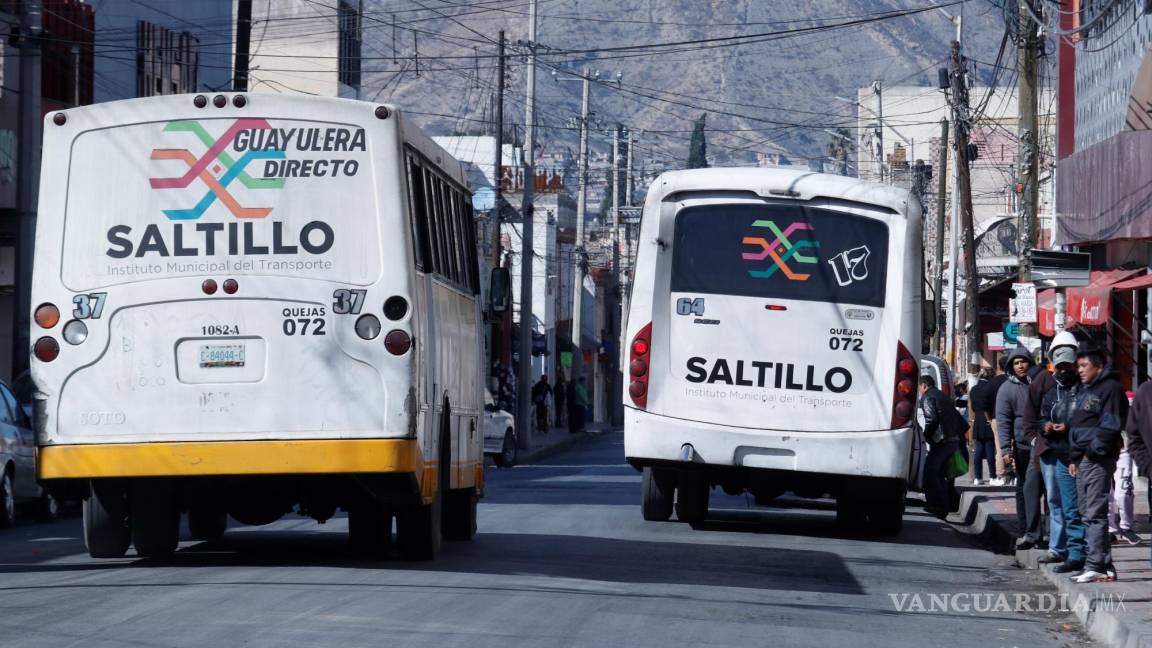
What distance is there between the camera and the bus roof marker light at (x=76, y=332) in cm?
1187

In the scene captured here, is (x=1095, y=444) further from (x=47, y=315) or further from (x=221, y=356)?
(x=47, y=315)

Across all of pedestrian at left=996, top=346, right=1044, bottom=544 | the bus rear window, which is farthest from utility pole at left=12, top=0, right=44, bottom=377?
pedestrian at left=996, top=346, right=1044, bottom=544

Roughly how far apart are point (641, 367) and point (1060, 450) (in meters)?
4.41

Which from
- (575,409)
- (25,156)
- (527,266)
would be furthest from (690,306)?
(575,409)

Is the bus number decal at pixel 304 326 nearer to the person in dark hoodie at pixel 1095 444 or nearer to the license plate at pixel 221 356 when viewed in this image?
the license plate at pixel 221 356

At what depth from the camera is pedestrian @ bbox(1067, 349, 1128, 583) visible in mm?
13180

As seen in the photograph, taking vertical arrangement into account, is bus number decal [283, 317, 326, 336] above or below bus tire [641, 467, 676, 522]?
above

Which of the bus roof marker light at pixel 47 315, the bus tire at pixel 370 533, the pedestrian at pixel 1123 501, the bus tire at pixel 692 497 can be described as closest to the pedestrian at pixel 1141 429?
the pedestrian at pixel 1123 501

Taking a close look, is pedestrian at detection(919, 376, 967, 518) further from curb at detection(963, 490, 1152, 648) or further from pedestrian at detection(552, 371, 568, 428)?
pedestrian at detection(552, 371, 568, 428)

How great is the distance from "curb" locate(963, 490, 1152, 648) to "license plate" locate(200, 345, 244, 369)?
555cm

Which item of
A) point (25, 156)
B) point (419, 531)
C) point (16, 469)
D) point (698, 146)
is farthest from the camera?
point (698, 146)

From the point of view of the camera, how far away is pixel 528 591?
38.4 ft

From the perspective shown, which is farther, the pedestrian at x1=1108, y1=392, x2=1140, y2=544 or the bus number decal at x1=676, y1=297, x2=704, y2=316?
the pedestrian at x1=1108, y1=392, x2=1140, y2=544

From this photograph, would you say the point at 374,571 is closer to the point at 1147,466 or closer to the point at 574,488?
the point at 1147,466
